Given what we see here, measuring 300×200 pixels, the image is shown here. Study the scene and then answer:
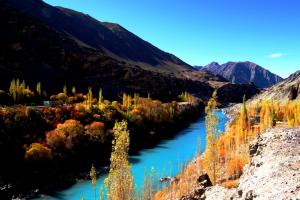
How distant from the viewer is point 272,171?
21344mm

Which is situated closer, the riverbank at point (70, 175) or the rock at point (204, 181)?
the rock at point (204, 181)

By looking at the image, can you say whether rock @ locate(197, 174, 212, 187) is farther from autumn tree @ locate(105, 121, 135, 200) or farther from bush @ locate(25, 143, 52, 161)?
bush @ locate(25, 143, 52, 161)

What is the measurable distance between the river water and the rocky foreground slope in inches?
1114

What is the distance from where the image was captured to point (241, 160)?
50000mm

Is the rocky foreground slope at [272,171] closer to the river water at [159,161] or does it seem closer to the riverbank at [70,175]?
the river water at [159,161]

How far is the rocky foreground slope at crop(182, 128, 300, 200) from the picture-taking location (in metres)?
18.8

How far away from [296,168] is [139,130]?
8307 centimetres

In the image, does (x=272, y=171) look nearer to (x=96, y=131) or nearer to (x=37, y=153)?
(x=37, y=153)

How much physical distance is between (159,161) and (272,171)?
59045 mm

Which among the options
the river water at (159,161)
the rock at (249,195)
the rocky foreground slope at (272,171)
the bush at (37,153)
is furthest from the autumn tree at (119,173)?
the bush at (37,153)

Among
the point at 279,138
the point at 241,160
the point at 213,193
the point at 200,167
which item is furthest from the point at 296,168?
the point at 200,167

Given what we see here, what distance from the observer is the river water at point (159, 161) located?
183ft

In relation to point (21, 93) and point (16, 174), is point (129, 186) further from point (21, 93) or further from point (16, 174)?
point (21, 93)

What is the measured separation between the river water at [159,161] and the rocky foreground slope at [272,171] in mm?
28294
